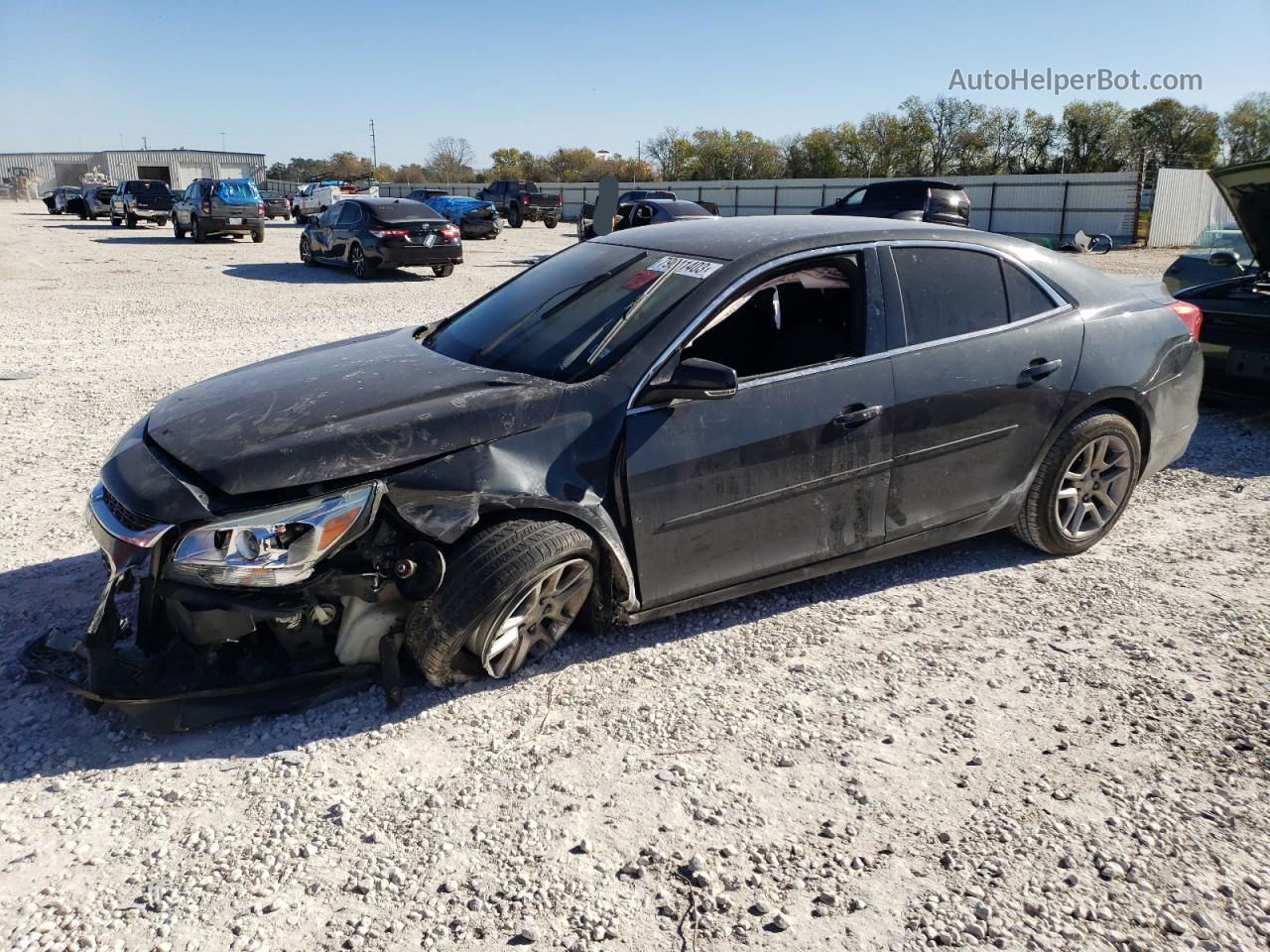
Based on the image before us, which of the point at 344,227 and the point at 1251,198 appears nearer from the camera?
the point at 1251,198

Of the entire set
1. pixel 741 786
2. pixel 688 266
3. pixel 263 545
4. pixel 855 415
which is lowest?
pixel 741 786

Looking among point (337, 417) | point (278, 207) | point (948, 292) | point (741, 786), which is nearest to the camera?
point (741, 786)

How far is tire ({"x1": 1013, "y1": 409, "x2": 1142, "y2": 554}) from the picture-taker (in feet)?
14.5

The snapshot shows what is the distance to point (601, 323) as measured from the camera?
3779 mm

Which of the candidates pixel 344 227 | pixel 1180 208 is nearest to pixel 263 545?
pixel 344 227

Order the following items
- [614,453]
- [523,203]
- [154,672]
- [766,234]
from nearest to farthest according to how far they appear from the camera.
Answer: [154,672] → [614,453] → [766,234] → [523,203]

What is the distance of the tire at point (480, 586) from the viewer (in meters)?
3.18

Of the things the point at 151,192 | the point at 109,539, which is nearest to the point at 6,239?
the point at 151,192

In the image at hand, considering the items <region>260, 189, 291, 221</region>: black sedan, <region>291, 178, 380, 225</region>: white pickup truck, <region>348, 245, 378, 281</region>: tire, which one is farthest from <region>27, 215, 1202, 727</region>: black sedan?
<region>260, 189, 291, 221</region>: black sedan

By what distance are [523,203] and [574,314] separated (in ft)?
114

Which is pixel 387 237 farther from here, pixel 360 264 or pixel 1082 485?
pixel 1082 485

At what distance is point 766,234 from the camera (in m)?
4.03

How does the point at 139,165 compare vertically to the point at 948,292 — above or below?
above

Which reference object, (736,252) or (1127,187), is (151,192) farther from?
(736,252)
